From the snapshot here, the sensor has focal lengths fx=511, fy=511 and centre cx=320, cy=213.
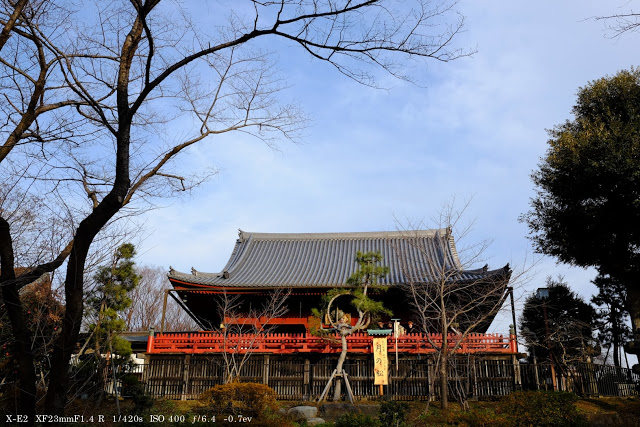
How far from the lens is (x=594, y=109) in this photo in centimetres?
1719

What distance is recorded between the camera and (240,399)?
35.0ft

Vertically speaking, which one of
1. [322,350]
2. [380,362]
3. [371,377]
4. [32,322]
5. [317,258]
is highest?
[317,258]

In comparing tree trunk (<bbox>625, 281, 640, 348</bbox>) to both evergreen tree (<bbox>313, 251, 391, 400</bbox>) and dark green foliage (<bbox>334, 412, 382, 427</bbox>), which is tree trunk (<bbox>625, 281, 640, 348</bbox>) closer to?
evergreen tree (<bbox>313, 251, 391, 400</bbox>)

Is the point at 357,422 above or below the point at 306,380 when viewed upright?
below

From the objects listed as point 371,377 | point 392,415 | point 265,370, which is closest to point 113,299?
point 265,370

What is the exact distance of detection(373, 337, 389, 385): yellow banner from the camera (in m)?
13.8

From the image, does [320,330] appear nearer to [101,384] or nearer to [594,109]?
[101,384]

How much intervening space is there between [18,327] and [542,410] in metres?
9.42

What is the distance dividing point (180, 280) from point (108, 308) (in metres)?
3.85

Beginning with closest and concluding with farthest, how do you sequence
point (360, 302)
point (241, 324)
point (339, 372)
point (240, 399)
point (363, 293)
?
point (240, 399) < point (339, 372) < point (360, 302) < point (363, 293) < point (241, 324)

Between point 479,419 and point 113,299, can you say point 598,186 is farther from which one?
point 113,299

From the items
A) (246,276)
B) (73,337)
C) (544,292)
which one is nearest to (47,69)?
(73,337)

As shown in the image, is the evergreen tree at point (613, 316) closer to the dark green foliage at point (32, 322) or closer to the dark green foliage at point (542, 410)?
the dark green foliage at point (542, 410)

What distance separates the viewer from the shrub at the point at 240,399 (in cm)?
1052
